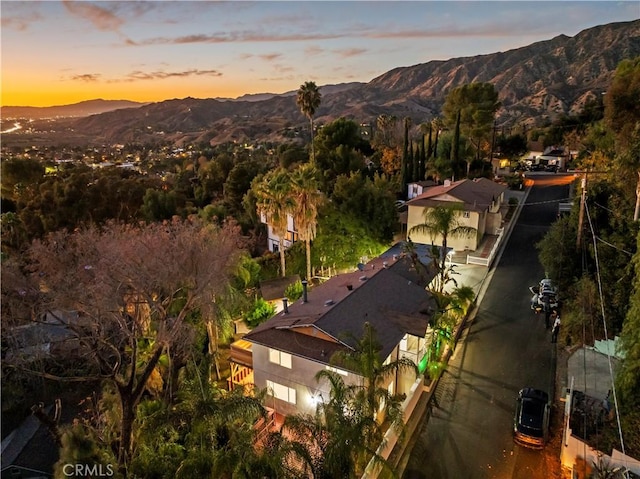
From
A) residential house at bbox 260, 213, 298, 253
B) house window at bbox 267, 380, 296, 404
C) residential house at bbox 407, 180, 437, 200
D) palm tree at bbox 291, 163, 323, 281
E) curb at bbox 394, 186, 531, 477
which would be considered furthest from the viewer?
residential house at bbox 407, 180, 437, 200

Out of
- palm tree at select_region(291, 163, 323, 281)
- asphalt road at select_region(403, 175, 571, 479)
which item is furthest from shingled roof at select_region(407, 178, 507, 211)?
palm tree at select_region(291, 163, 323, 281)

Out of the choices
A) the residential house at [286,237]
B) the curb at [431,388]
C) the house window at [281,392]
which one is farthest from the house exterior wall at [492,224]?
the house window at [281,392]

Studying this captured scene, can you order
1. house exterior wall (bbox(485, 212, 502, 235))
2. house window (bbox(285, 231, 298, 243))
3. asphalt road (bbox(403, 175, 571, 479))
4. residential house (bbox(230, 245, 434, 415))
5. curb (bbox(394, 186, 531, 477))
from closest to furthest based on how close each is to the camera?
asphalt road (bbox(403, 175, 571, 479)), curb (bbox(394, 186, 531, 477)), residential house (bbox(230, 245, 434, 415)), house window (bbox(285, 231, 298, 243)), house exterior wall (bbox(485, 212, 502, 235))

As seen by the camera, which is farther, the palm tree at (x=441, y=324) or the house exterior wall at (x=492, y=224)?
the house exterior wall at (x=492, y=224)

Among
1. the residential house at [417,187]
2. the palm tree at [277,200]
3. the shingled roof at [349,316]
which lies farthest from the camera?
the residential house at [417,187]

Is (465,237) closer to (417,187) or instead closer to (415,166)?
(417,187)

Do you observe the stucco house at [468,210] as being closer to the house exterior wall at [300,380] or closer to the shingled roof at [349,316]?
the shingled roof at [349,316]

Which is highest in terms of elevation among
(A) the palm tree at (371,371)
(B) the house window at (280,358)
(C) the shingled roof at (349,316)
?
(A) the palm tree at (371,371)

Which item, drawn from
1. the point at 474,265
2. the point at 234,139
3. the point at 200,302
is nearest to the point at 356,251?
the point at 474,265

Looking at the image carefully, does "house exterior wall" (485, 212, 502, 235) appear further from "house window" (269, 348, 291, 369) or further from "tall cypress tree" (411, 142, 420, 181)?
"house window" (269, 348, 291, 369)
